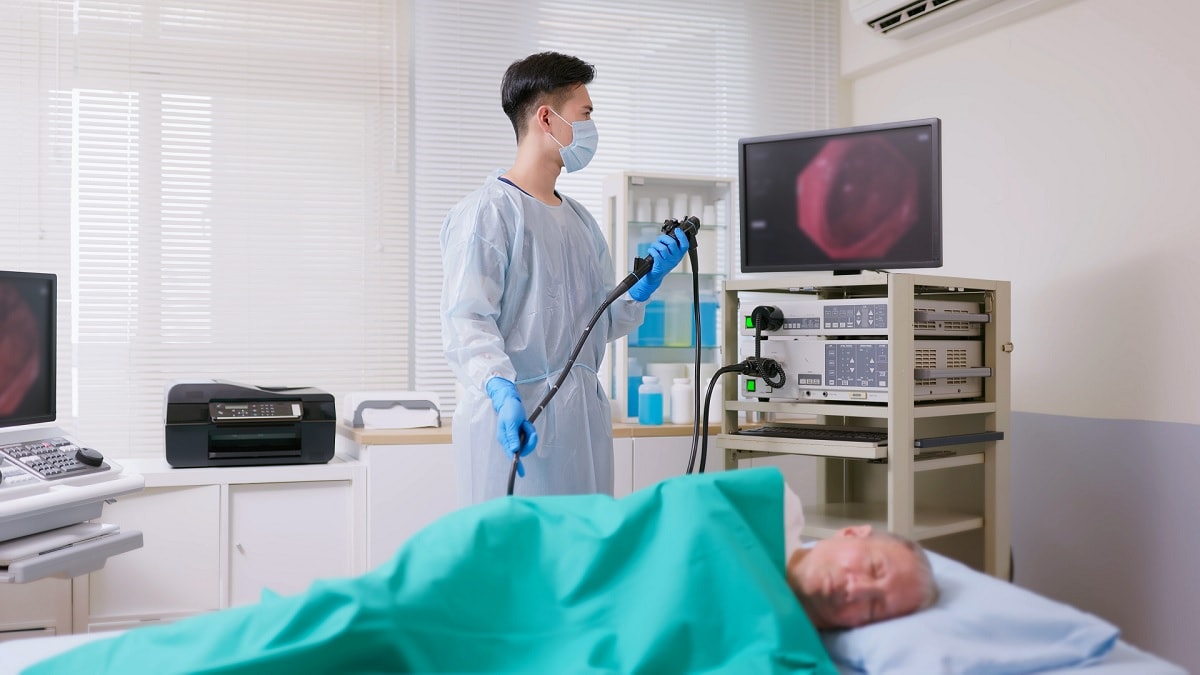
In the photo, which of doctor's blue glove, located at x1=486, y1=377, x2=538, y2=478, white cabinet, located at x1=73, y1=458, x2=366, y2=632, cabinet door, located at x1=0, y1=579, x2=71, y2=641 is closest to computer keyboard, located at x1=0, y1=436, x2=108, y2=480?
white cabinet, located at x1=73, y1=458, x2=366, y2=632

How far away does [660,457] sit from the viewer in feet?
9.77

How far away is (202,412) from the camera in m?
2.64

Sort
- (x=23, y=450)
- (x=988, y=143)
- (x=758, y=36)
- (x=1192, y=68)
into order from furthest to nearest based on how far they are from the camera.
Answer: (x=758, y=36) < (x=988, y=143) < (x=1192, y=68) < (x=23, y=450)

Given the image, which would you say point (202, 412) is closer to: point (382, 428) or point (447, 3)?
point (382, 428)

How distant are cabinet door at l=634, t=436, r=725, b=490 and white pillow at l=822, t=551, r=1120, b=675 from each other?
1.52 meters

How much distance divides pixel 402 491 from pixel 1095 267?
6.82 feet

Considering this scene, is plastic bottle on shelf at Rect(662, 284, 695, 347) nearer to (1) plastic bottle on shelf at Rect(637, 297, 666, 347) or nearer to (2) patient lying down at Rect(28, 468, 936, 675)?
(1) plastic bottle on shelf at Rect(637, 297, 666, 347)

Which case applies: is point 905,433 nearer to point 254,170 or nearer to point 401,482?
point 401,482

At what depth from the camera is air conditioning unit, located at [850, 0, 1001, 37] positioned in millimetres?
3035

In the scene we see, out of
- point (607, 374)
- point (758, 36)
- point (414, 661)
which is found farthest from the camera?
point (758, 36)

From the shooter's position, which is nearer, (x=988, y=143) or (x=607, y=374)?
(x=988, y=143)

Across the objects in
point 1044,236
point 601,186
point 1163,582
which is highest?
point 601,186

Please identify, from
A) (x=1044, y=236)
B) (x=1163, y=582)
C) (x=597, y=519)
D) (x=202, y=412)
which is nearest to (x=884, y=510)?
(x=1163, y=582)

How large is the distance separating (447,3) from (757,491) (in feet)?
7.92
